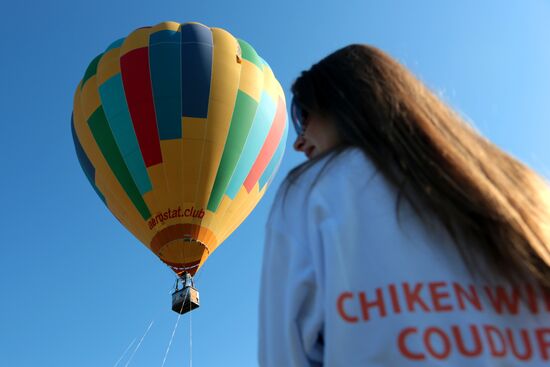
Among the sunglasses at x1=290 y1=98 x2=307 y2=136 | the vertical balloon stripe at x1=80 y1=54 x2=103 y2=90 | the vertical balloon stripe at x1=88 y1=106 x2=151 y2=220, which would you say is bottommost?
the sunglasses at x1=290 y1=98 x2=307 y2=136

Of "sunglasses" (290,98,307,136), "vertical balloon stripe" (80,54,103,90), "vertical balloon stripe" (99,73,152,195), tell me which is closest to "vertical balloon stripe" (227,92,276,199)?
"vertical balloon stripe" (99,73,152,195)

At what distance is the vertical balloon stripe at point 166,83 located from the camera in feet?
42.5

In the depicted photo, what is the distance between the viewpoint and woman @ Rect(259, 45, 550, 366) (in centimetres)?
117

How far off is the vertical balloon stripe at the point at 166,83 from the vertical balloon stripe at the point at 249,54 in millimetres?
1721

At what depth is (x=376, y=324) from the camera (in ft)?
3.85

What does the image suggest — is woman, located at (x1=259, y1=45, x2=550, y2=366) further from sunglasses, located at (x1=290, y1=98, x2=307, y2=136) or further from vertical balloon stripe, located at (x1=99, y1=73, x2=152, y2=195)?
vertical balloon stripe, located at (x1=99, y1=73, x2=152, y2=195)

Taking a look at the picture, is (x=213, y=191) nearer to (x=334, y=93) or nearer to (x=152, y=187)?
(x=152, y=187)

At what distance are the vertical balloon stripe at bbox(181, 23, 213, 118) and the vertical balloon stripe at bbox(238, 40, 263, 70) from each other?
977 mm

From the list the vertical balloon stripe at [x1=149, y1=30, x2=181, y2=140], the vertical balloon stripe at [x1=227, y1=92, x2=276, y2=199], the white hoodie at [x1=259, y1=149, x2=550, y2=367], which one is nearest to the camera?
the white hoodie at [x1=259, y1=149, x2=550, y2=367]

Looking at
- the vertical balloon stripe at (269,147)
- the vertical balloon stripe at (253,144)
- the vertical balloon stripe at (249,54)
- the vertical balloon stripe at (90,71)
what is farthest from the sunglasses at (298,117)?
the vertical balloon stripe at (90,71)

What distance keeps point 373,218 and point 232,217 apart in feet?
41.7

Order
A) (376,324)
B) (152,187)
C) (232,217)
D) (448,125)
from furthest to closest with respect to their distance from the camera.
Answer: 1. (232,217)
2. (152,187)
3. (448,125)
4. (376,324)

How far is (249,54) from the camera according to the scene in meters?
14.8

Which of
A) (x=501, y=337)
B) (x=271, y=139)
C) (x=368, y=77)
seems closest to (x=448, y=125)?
(x=368, y=77)
